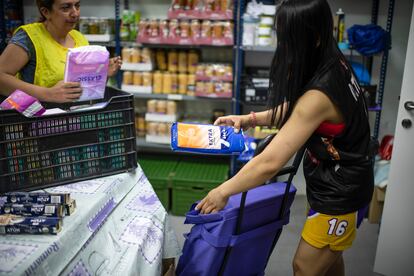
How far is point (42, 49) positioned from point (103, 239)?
1069 millimetres

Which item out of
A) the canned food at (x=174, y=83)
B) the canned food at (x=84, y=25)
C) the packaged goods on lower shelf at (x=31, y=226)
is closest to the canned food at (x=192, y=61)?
the canned food at (x=174, y=83)

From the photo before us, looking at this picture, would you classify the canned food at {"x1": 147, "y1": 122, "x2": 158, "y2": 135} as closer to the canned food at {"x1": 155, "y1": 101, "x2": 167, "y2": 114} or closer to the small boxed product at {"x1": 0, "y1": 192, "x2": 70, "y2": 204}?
the canned food at {"x1": 155, "y1": 101, "x2": 167, "y2": 114}

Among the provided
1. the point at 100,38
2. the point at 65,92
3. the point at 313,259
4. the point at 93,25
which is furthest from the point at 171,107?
the point at 313,259

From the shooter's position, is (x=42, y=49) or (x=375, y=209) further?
(x=375, y=209)

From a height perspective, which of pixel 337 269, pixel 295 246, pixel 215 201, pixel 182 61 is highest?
pixel 182 61

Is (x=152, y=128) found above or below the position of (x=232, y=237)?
below

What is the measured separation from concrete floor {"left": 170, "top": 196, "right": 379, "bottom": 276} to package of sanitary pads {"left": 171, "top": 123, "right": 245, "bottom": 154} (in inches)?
56.6

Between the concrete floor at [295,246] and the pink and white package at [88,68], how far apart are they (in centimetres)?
171

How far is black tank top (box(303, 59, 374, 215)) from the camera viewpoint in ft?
5.32

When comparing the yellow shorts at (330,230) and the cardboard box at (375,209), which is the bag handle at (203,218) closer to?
the yellow shorts at (330,230)

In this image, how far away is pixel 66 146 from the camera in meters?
1.68

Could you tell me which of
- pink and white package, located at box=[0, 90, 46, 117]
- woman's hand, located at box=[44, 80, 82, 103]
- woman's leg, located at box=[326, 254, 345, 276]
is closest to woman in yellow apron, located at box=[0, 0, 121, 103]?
woman's hand, located at box=[44, 80, 82, 103]

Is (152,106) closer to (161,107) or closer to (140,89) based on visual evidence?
(161,107)

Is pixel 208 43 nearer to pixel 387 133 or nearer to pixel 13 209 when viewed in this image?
pixel 387 133
